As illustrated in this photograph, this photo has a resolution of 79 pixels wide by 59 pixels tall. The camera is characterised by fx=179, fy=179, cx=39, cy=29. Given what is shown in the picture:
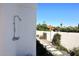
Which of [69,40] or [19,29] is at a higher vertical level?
[19,29]

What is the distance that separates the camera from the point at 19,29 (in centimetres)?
219

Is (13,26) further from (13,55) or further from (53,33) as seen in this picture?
(53,33)

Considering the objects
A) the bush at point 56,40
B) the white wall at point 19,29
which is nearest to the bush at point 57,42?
the bush at point 56,40

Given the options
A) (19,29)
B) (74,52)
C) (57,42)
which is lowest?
(74,52)

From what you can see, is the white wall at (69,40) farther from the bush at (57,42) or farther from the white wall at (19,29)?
the white wall at (19,29)

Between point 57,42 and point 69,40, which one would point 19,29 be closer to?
point 57,42

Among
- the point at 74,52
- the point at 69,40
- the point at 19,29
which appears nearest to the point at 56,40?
the point at 69,40

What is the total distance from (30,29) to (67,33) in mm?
457

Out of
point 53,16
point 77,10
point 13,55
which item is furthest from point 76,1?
point 13,55

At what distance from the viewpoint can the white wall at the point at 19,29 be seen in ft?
6.93

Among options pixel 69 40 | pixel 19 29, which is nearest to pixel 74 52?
pixel 69 40

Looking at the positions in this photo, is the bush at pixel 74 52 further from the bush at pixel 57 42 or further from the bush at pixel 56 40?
the bush at pixel 56 40

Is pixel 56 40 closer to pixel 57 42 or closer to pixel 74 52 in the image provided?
pixel 57 42

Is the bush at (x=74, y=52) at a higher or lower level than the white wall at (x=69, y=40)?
lower
